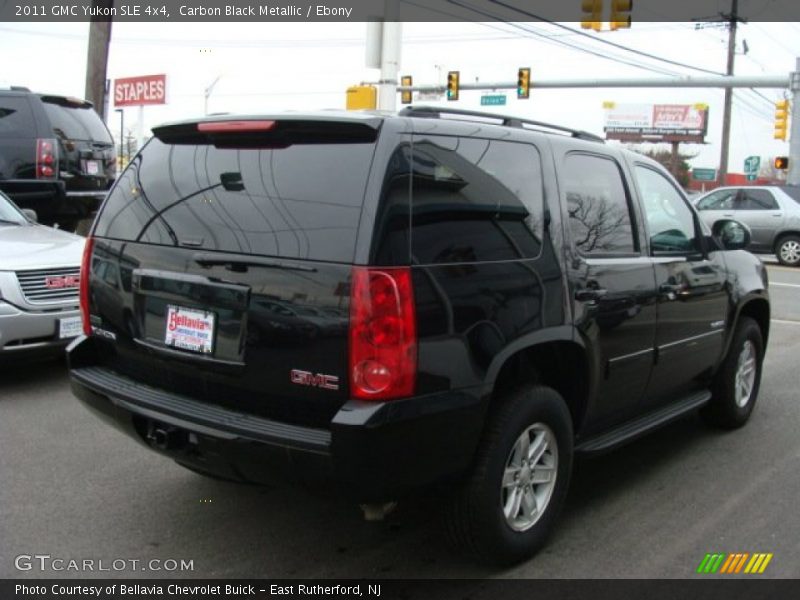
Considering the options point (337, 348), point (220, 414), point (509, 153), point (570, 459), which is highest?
point (509, 153)

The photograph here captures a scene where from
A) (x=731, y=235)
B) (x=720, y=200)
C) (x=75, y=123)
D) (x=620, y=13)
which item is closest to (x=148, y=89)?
(x=620, y=13)

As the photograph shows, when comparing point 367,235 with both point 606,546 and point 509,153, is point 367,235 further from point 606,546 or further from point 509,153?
point 606,546

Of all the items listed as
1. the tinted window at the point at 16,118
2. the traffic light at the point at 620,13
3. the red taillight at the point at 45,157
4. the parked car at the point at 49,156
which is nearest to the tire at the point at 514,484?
the parked car at the point at 49,156

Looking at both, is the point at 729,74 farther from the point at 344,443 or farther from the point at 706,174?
the point at 706,174

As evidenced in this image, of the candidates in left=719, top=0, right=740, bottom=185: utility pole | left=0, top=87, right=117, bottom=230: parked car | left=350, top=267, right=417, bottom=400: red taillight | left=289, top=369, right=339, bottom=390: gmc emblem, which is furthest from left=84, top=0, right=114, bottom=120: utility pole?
left=719, top=0, right=740, bottom=185: utility pole

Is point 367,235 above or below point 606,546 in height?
above

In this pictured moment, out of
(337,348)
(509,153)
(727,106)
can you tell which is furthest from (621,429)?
(727,106)

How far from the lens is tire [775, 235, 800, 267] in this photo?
59.4 ft

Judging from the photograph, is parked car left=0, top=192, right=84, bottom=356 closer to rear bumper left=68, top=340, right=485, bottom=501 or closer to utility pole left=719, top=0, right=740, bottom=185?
rear bumper left=68, top=340, right=485, bottom=501

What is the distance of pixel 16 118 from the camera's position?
10.1 m

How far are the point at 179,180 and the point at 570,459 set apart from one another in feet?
7.11

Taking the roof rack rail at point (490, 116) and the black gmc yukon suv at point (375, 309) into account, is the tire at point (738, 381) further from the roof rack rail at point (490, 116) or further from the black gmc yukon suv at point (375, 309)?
the roof rack rail at point (490, 116)

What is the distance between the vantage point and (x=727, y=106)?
35469 mm

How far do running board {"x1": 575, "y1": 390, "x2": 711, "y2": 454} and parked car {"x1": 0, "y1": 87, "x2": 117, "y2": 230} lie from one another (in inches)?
299
